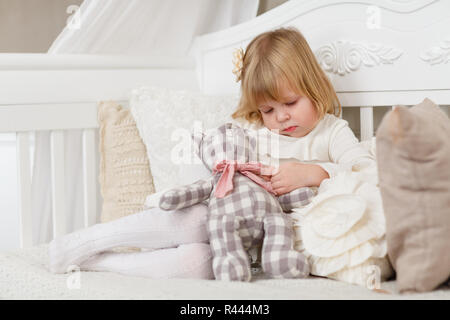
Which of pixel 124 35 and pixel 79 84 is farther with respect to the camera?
pixel 124 35

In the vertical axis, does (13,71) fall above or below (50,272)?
above

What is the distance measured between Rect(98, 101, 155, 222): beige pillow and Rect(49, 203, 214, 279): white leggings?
0.31m

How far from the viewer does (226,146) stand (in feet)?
3.66

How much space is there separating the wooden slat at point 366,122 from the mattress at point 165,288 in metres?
0.48

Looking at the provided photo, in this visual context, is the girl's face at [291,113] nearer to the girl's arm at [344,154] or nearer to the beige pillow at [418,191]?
the girl's arm at [344,154]

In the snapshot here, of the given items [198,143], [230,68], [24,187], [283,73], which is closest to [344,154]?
[283,73]

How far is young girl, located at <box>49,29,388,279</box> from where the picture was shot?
104 cm

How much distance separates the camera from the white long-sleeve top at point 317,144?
1266 mm

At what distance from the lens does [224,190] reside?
1044 mm

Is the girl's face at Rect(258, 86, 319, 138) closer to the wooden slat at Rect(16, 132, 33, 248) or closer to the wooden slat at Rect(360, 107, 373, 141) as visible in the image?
the wooden slat at Rect(360, 107, 373, 141)

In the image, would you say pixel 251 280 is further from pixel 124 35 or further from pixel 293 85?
pixel 124 35

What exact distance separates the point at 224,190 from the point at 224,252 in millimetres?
124
